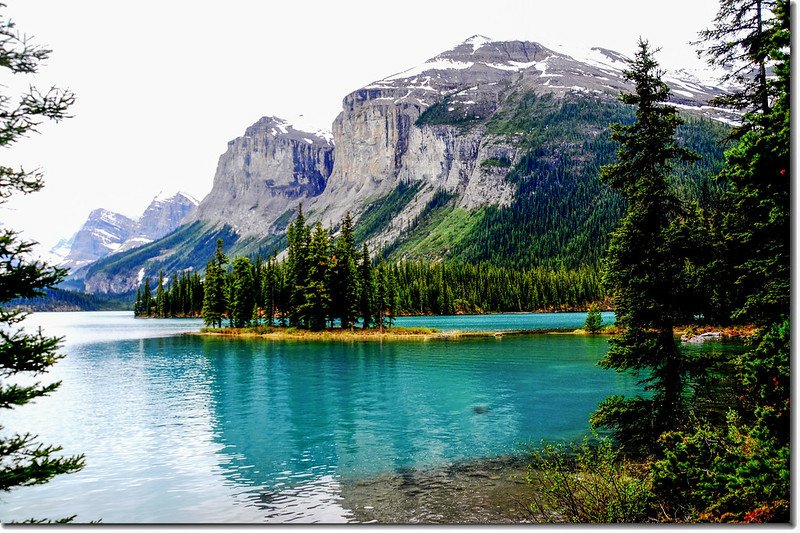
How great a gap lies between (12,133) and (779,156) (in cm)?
1204

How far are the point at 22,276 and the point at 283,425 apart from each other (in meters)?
17.6

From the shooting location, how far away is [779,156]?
28.9ft

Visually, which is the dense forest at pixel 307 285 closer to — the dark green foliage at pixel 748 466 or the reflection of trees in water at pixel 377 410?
the reflection of trees in water at pixel 377 410

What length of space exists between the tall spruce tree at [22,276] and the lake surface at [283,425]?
21.2ft

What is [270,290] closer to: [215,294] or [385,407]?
[215,294]

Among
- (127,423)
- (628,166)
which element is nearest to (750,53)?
(628,166)

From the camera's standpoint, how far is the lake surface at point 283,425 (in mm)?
14438

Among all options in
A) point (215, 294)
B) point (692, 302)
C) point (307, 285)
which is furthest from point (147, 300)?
point (692, 302)

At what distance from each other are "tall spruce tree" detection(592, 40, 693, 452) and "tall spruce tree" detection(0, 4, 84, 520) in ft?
43.0

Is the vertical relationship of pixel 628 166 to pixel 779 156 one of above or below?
above

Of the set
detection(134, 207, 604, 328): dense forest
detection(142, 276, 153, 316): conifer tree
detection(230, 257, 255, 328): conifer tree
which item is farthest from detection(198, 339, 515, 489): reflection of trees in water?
detection(142, 276, 153, 316): conifer tree

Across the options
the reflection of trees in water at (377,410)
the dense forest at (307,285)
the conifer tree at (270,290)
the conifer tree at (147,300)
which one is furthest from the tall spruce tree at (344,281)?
the conifer tree at (147,300)

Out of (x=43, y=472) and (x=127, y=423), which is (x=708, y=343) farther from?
(x=43, y=472)

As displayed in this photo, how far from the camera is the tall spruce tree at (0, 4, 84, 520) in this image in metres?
7.50
